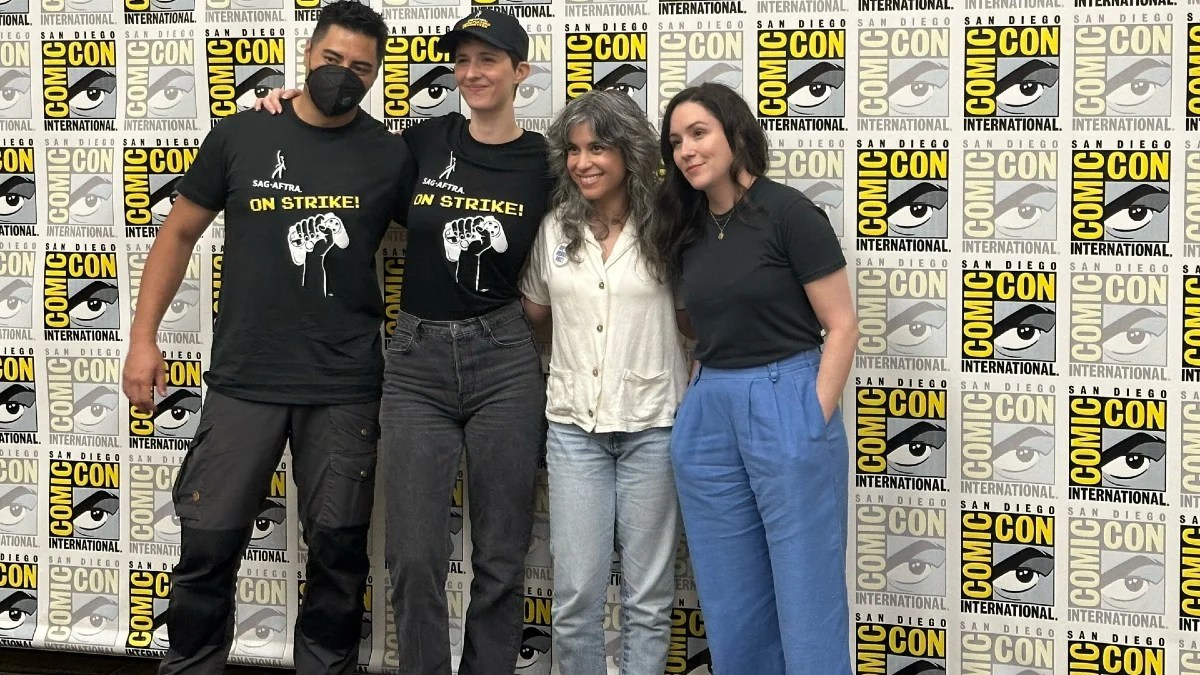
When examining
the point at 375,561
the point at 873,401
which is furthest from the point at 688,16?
the point at 375,561

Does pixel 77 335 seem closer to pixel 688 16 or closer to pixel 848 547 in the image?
pixel 688 16

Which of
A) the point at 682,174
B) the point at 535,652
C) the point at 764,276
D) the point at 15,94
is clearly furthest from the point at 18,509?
the point at 764,276

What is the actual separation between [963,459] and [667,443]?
835 mm

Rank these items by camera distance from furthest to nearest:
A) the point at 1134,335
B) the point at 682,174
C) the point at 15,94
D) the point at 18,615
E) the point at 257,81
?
the point at 18,615 → the point at 15,94 → the point at 257,81 → the point at 1134,335 → the point at 682,174

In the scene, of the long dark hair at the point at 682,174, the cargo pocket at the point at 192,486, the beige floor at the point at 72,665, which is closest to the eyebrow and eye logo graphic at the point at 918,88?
the long dark hair at the point at 682,174

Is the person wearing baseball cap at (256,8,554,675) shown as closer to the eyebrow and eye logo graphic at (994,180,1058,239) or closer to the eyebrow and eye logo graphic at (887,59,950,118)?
the eyebrow and eye logo graphic at (887,59,950,118)

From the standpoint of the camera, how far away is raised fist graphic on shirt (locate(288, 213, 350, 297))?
8.86 feet

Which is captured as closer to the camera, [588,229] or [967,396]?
[588,229]

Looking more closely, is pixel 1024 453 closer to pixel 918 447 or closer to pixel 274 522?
pixel 918 447

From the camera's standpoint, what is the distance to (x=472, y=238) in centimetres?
265

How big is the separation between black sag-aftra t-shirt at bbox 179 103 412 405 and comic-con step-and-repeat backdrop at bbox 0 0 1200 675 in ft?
1.17

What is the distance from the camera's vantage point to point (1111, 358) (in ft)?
9.09

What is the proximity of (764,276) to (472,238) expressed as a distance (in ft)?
2.36

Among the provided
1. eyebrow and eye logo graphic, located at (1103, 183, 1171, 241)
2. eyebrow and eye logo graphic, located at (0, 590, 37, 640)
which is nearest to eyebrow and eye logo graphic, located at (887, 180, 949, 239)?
eyebrow and eye logo graphic, located at (1103, 183, 1171, 241)
